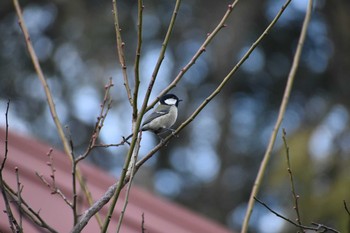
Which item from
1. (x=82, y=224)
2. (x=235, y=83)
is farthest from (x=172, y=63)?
(x=82, y=224)

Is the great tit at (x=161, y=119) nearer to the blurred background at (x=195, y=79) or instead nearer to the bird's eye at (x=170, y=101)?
the bird's eye at (x=170, y=101)

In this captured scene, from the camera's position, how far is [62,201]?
12.8ft

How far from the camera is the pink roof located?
3.71 meters

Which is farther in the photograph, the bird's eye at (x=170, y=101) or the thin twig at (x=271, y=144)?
the bird's eye at (x=170, y=101)

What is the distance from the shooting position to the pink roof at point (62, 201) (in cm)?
371

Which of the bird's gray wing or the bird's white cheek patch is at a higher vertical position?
the bird's white cheek patch

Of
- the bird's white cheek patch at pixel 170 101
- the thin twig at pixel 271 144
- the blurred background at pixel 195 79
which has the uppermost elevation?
the blurred background at pixel 195 79

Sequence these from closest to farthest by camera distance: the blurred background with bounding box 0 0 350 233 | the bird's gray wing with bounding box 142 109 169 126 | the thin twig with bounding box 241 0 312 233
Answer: the thin twig with bounding box 241 0 312 233
the bird's gray wing with bounding box 142 109 169 126
the blurred background with bounding box 0 0 350 233

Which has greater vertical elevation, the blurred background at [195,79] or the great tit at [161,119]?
the blurred background at [195,79]

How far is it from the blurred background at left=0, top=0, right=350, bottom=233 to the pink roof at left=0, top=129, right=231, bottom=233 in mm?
7278

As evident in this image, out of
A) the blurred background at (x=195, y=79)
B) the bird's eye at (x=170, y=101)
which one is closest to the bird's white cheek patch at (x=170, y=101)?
the bird's eye at (x=170, y=101)

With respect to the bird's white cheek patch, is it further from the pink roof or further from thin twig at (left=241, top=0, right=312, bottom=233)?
thin twig at (left=241, top=0, right=312, bottom=233)

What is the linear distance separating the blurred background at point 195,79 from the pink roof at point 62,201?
728 centimetres

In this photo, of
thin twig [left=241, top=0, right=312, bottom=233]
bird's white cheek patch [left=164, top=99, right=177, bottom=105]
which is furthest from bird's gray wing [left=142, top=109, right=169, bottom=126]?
thin twig [left=241, top=0, right=312, bottom=233]
